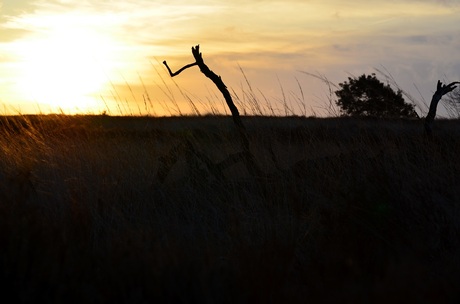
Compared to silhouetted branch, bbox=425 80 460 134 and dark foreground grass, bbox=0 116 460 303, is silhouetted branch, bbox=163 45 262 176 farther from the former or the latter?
silhouetted branch, bbox=425 80 460 134

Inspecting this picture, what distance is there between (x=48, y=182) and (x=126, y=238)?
3822 mm

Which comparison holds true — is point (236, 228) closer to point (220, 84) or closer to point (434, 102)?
point (220, 84)

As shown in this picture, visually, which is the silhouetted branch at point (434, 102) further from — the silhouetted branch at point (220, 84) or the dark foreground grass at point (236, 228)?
the silhouetted branch at point (220, 84)

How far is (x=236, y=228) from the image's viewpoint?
5090 mm

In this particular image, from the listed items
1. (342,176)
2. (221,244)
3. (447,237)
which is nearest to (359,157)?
(342,176)

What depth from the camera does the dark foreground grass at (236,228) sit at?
3.84 m

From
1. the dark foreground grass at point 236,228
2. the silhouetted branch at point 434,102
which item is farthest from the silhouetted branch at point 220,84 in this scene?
the silhouetted branch at point 434,102

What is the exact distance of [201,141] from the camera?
9734 millimetres

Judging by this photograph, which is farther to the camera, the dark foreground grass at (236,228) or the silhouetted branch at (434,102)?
the silhouetted branch at (434,102)

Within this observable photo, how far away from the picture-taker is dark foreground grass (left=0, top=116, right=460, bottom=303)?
3844 mm

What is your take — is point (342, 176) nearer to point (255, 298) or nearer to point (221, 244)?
point (221, 244)

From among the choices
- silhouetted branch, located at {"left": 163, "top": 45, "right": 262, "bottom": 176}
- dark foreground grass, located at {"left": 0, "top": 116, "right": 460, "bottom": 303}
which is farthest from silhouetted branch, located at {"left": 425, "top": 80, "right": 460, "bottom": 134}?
silhouetted branch, located at {"left": 163, "top": 45, "right": 262, "bottom": 176}

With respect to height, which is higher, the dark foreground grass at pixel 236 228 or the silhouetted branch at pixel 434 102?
the silhouetted branch at pixel 434 102

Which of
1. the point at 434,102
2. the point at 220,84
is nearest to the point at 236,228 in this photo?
the point at 220,84
